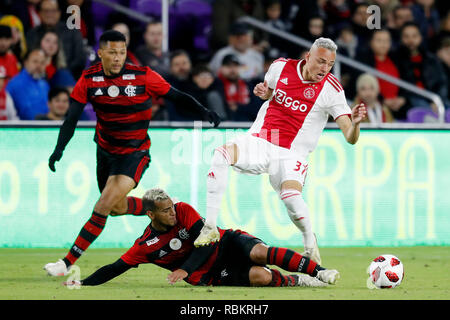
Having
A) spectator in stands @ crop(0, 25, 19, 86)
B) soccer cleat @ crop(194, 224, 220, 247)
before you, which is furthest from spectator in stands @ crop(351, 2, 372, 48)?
soccer cleat @ crop(194, 224, 220, 247)

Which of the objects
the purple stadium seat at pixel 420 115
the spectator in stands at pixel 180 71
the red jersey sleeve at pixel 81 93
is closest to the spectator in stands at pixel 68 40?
the spectator in stands at pixel 180 71

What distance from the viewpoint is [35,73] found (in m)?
12.5

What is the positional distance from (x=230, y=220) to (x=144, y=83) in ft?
8.89

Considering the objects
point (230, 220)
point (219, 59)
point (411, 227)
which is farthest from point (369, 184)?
point (219, 59)

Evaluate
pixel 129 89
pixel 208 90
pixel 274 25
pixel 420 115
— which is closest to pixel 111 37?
pixel 129 89

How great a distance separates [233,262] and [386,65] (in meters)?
6.89

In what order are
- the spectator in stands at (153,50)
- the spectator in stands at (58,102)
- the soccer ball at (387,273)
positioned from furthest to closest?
the spectator in stands at (153,50) < the spectator in stands at (58,102) < the soccer ball at (387,273)

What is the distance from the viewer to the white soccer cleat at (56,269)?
870 cm

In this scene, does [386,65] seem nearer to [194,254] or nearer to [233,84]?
[233,84]

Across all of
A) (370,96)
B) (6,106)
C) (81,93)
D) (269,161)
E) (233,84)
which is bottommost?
(269,161)

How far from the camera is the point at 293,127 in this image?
8.96 metres

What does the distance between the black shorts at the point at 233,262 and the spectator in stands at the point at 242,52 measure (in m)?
5.70

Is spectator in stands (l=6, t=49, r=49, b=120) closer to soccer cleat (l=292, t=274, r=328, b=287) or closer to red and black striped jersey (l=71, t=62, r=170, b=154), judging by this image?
red and black striped jersey (l=71, t=62, r=170, b=154)

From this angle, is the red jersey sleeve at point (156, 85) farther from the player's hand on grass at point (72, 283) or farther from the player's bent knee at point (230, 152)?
the player's hand on grass at point (72, 283)
